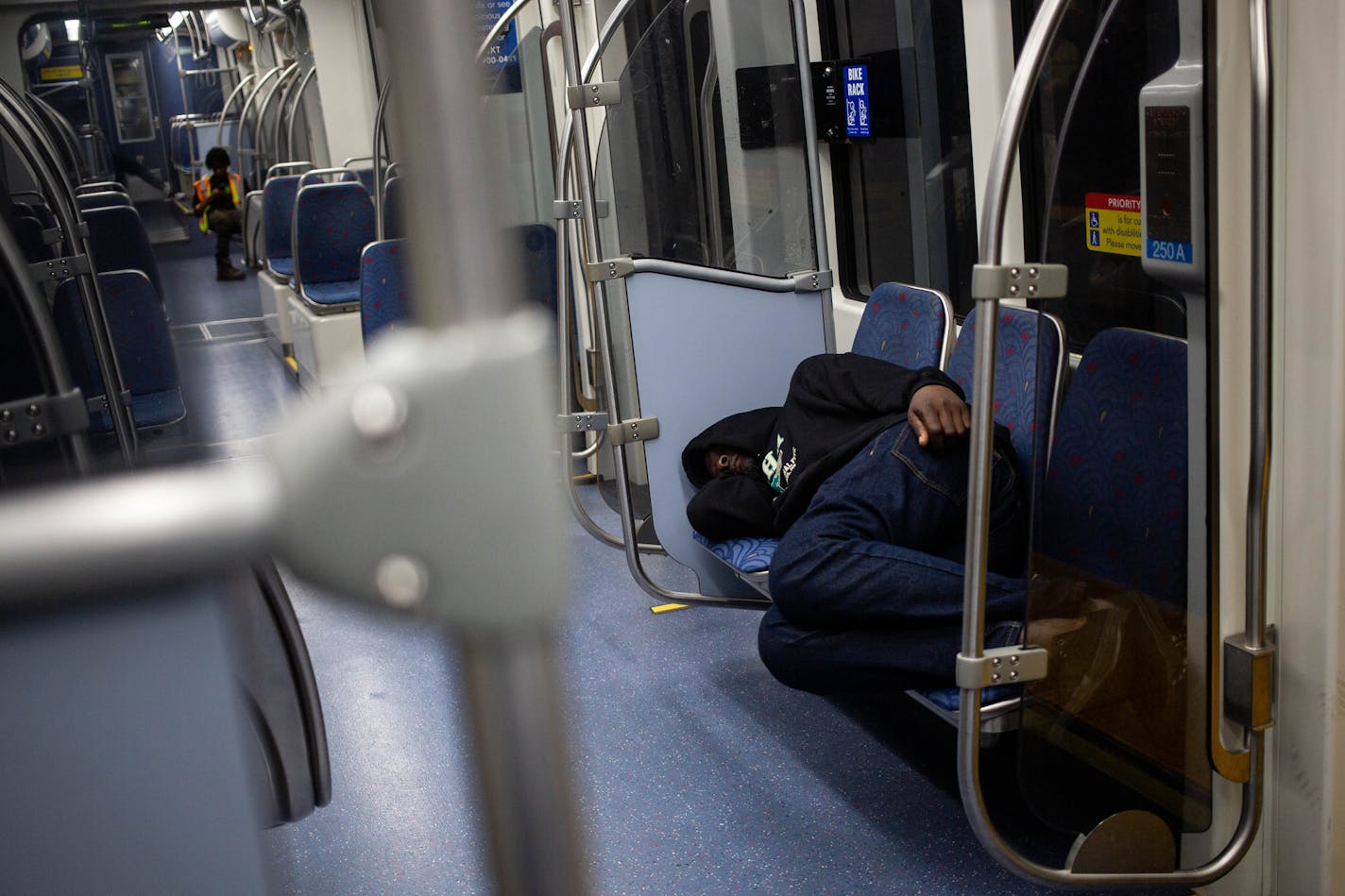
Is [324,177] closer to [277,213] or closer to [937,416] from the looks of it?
[277,213]

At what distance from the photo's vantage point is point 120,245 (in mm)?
636

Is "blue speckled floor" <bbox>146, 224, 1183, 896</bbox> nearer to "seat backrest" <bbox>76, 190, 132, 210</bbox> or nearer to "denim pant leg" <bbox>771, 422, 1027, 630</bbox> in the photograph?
"denim pant leg" <bbox>771, 422, 1027, 630</bbox>

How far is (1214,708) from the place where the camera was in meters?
2.15

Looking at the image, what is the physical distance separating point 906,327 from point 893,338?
55mm

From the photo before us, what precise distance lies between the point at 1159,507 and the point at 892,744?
3.72 ft

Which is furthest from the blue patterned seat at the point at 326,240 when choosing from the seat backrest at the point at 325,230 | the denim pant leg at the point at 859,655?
the denim pant leg at the point at 859,655

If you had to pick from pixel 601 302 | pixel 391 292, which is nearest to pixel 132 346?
pixel 391 292

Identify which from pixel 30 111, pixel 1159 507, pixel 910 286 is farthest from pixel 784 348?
pixel 30 111

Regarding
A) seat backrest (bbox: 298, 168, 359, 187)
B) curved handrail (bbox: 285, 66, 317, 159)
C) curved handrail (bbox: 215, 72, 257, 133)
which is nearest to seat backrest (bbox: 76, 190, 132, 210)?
curved handrail (bbox: 215, 72, 257, 133)

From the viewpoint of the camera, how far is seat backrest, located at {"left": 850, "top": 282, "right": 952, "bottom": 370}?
3100mm

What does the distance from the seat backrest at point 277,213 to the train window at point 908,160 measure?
2.20 m

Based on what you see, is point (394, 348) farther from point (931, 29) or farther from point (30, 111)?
point (931, 29)

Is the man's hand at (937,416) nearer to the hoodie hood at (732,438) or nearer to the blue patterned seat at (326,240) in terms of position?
the hoodie hood at (732,438)

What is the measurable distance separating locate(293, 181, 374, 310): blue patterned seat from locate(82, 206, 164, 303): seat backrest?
0.66 m
